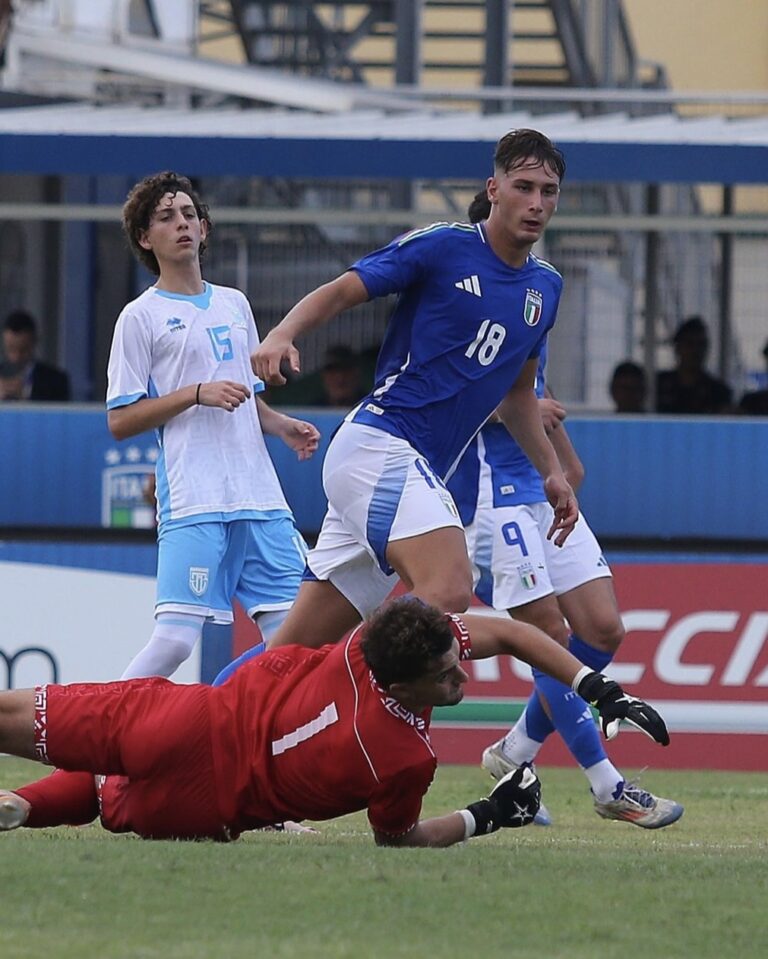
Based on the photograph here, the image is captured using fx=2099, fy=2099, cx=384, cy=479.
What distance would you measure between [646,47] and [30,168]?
17224mm

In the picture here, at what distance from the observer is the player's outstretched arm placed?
20.7 ft

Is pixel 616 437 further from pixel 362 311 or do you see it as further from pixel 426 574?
pixel 426 574

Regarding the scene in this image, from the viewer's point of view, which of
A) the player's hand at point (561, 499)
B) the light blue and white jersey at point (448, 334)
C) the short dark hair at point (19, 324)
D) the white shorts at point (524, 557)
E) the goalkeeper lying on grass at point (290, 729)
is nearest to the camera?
the goalkeeper lying on grass at point (290, 729)

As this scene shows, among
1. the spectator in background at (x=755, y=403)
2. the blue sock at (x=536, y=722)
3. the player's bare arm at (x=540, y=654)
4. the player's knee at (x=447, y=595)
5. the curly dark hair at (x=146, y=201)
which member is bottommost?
the blue sock at (x=536, y=722)

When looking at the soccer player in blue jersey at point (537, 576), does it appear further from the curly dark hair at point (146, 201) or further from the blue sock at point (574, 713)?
the curly dark hair at point (146, 201)

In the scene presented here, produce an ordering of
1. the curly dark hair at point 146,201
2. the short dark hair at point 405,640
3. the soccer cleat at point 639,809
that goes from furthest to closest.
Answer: the soccer cleat at point 639,809 < the curly dark hair at point 146,201 < the short dark hair at point 405,640

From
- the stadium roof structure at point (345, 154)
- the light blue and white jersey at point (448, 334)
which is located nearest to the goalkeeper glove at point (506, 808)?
the light blue and white jersey at point (448, 334)

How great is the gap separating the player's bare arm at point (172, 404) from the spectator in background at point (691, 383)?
784 cm

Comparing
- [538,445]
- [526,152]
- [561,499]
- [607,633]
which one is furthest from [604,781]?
[526,152]

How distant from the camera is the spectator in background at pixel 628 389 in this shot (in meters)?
14.7

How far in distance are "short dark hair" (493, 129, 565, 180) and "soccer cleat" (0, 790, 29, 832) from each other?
2.54m

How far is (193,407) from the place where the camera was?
7.49 meters

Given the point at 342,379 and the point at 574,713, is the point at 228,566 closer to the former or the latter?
the point at 574,713

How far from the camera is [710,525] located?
14.3m
